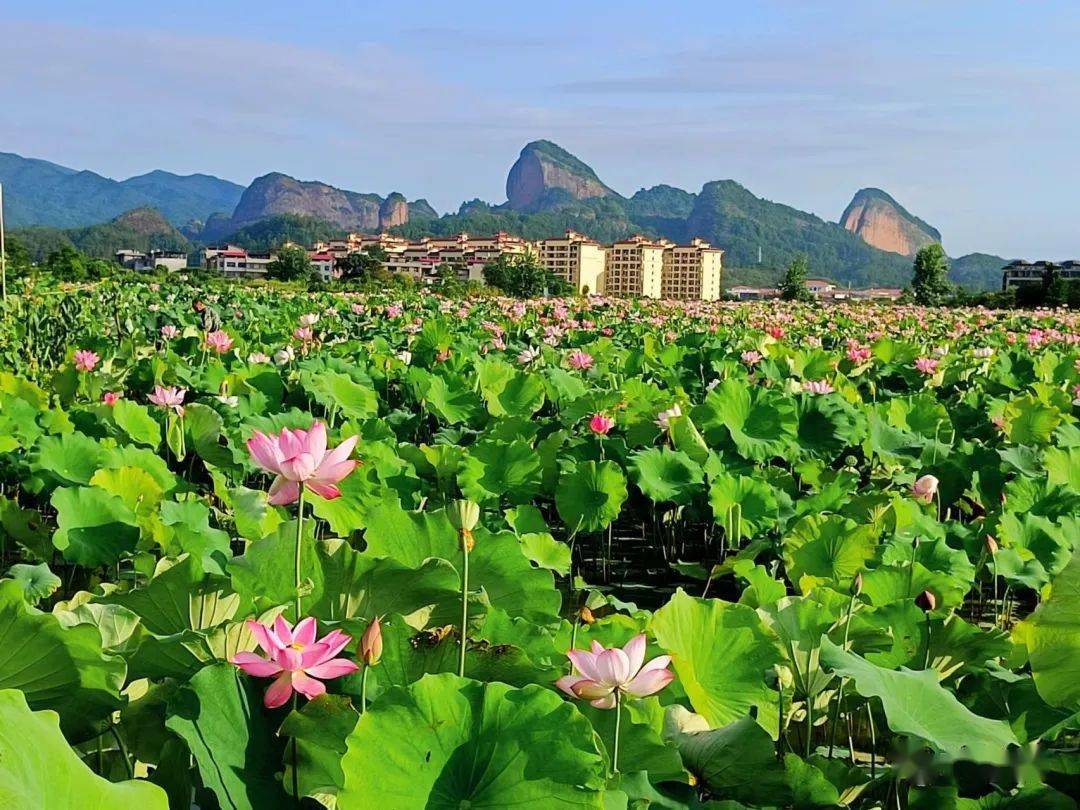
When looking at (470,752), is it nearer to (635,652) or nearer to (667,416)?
(635,652)

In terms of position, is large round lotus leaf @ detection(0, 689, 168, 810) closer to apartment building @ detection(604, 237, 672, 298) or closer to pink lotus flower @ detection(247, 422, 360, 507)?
pink lotus flower @ detection(247, 422, 360, 507)

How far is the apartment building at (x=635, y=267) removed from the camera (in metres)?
85.1

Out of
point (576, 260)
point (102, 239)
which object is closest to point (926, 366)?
point (576, 260)

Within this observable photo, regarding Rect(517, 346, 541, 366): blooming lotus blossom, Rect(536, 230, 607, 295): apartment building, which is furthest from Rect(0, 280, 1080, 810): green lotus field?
Rect(536, 230, 607, 295): apartment building

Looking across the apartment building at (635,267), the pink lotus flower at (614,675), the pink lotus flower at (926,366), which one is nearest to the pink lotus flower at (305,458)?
the pink lotus flower at (614,675)

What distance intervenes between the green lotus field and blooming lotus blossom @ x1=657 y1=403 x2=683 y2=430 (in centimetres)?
3

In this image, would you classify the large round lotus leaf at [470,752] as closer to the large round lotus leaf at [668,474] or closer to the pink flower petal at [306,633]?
the pink flower petal at [306,633]

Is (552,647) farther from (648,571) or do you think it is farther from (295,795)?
(648,571)

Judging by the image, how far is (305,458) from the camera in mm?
1270

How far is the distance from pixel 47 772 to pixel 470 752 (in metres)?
0.33

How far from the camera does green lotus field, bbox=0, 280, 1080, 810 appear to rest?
0.98 meters

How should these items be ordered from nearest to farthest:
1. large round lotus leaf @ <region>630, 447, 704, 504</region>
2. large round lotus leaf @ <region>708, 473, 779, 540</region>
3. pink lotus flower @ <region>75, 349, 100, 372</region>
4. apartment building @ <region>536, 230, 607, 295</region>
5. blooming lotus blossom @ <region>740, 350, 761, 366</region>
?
large round lotus leaf @ <region>708, 473, 779, 540</region> → large round lotus leaf @ <region>630, 447, 704, 504</region> → pink lotus flower @ <region>75, 349, 100, 372</region> → blooming lotus blossom @ <region>740, 350, 761, 366</region> → apartment building @ <region>536, 230, 607, 295</region>

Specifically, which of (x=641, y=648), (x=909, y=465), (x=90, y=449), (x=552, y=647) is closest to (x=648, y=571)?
(x=909, y=465)

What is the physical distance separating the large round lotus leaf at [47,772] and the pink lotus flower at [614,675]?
42 centimetres
